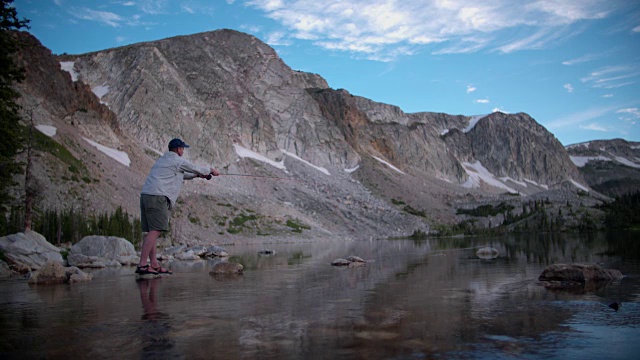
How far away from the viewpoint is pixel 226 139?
10900cm

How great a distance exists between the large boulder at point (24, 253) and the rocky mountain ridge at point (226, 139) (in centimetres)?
3631

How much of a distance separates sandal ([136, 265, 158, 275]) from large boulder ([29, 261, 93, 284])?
2199 millimetres

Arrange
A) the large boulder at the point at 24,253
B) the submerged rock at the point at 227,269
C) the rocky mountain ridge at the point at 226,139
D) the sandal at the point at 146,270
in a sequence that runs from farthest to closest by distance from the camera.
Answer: the rocky mountain ridge at the point at 226,139, the large boulder at the point at 24,253, the submerged rock at the point at 227,269, the sandal at the point at 146,270

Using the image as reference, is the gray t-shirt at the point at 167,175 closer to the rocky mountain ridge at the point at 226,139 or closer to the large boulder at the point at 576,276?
the large boulder at the point at 576,276

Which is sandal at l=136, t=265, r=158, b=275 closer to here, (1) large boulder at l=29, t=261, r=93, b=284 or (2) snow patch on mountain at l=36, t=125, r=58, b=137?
(1) large boulder at l=29, t=261, r=93, b=284

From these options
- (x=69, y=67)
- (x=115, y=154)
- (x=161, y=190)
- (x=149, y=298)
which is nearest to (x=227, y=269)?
(x=161, y=190)

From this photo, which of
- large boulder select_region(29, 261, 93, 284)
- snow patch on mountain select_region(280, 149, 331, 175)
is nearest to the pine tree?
large boulder select_region(29, 261, 93, 284)

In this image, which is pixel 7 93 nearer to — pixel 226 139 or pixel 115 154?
pixel 115 154

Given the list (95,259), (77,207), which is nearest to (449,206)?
(77,207)

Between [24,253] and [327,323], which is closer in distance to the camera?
[327,323]

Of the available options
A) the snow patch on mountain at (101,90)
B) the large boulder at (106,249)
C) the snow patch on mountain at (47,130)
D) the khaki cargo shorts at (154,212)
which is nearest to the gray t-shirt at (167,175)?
the khaki cargo shorts at (154,212)

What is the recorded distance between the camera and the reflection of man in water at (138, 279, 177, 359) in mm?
5027

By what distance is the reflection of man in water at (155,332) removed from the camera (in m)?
5.03

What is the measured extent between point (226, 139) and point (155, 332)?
10539cm
